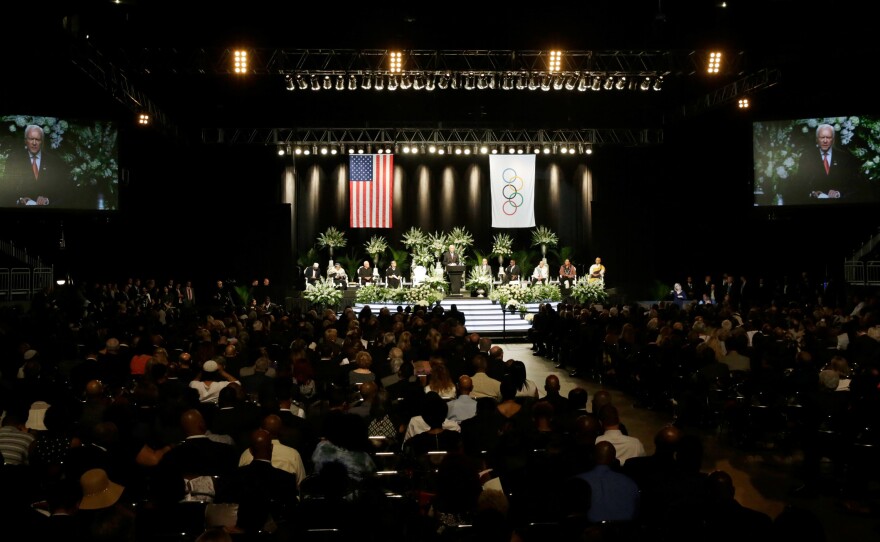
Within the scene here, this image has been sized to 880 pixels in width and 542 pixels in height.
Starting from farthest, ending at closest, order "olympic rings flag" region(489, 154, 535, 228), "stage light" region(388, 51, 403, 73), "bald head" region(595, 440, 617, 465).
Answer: "olympic rings flag" region(489, 154, 535, 228) → "stage light" region(388, 51, 403, 73) → "bald head" region(595, 440, 617, 465)

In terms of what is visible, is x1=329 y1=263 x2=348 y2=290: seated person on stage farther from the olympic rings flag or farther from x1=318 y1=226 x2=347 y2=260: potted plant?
the olympic rings flag

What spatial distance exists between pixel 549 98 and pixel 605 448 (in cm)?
1835

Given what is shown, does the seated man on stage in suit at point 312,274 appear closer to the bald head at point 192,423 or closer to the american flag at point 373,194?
the american flag at point 373,194

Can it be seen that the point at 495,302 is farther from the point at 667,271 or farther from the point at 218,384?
the point at 218,384

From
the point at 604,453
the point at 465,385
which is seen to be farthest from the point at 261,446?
the point at 465,385

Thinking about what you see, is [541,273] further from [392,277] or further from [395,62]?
[395,62]

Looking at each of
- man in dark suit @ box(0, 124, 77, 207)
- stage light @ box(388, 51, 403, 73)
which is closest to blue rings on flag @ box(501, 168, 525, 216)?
stage light @ box(388, 51, 403, 73)

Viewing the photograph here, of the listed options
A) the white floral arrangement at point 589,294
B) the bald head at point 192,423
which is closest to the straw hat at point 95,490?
the bald head at point 192,423

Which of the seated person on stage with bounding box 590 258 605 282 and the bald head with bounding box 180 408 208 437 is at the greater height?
the seated person on stage with bounding box 590 258 605 282

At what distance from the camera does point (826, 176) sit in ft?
62.3

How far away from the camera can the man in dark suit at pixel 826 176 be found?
61.8 feet

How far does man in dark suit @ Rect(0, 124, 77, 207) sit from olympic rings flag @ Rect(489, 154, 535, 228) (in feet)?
37.3

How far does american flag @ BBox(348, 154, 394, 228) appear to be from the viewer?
24.4 metres

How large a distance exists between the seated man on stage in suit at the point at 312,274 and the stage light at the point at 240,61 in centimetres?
893
